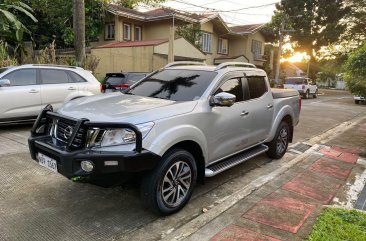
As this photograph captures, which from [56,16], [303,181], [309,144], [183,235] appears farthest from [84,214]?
[56,16]

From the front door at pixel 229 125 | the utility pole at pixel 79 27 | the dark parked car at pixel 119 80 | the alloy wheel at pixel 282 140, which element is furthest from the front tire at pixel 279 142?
the utility pole at pixel 79 27

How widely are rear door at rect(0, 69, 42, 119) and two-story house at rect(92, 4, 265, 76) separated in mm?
11350

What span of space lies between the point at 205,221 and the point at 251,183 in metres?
1.58

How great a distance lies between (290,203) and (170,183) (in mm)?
1787

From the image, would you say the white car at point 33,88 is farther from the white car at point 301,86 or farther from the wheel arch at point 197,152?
the white car at point 301,86

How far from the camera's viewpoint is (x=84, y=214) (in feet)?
12.8

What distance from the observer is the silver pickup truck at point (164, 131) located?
11.1 feet

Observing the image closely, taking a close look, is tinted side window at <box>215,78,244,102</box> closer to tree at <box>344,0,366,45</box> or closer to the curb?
the curb

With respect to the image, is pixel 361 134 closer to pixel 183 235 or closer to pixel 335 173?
pixel 335 173

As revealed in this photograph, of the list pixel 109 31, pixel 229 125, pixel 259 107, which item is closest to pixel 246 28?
pixel 109 31

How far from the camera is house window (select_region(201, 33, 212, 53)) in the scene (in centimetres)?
2862

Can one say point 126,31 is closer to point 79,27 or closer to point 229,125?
point 79,27

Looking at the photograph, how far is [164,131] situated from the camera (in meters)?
3.66

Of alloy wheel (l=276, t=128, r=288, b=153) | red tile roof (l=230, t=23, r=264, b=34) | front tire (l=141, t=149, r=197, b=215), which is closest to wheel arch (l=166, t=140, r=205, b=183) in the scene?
front tire (l=141, t=149, r=197, b=215)
